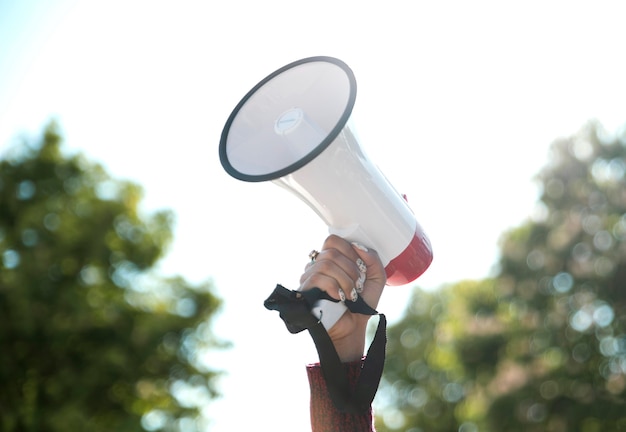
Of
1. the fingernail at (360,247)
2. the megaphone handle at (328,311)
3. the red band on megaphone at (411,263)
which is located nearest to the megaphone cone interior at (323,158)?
the red band on megaphone at (411,263)

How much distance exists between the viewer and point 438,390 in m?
26.9

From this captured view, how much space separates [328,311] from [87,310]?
17.6 metres

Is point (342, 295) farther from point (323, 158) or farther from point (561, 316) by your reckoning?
point (561, 316)

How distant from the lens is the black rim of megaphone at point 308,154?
2.18 meters

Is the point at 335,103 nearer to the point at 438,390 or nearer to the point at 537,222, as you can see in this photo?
the point at 537,222

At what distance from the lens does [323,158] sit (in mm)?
2250

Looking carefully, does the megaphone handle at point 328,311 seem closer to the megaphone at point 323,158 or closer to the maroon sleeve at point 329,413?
the maroon sleeve at point 329,413

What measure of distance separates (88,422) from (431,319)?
16.3 meters

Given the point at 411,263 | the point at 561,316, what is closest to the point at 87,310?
the point at 561,316

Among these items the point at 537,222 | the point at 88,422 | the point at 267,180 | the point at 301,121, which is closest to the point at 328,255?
the point at 267,180

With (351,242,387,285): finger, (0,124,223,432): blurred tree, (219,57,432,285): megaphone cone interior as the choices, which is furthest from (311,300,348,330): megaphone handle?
(0,124,223,432): blurred tree

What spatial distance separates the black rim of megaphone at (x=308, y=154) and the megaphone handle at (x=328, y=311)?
471mm

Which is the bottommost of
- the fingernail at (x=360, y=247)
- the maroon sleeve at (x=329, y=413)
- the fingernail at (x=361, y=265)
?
the maroon sleeve at (x=329, y=413)

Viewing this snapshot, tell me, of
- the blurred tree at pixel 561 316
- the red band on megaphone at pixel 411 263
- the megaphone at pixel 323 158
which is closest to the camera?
the megaphone at pixel 323 158
